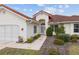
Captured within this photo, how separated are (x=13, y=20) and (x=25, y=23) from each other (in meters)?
1.12

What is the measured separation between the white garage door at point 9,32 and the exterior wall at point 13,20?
1.25ft

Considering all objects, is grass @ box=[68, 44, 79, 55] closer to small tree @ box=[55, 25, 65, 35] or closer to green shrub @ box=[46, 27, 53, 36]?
small tree @ box=[55, 25, 65, 35]

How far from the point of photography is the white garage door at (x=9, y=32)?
14680 mm

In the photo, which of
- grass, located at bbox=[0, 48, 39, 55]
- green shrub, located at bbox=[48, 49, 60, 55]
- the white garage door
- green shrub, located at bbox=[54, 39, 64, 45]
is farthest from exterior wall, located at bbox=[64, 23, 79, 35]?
the white garage door

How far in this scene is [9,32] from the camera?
15.0m

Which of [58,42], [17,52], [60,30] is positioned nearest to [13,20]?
[17,52]

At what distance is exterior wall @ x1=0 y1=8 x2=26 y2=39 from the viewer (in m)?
15.5

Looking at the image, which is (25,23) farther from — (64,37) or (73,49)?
(73,49)

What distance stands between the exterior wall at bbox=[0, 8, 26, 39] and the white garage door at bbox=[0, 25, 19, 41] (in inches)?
15.0

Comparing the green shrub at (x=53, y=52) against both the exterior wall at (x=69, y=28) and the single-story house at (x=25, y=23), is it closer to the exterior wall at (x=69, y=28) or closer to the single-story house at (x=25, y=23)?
the single-story house at (x=25, y=23)
